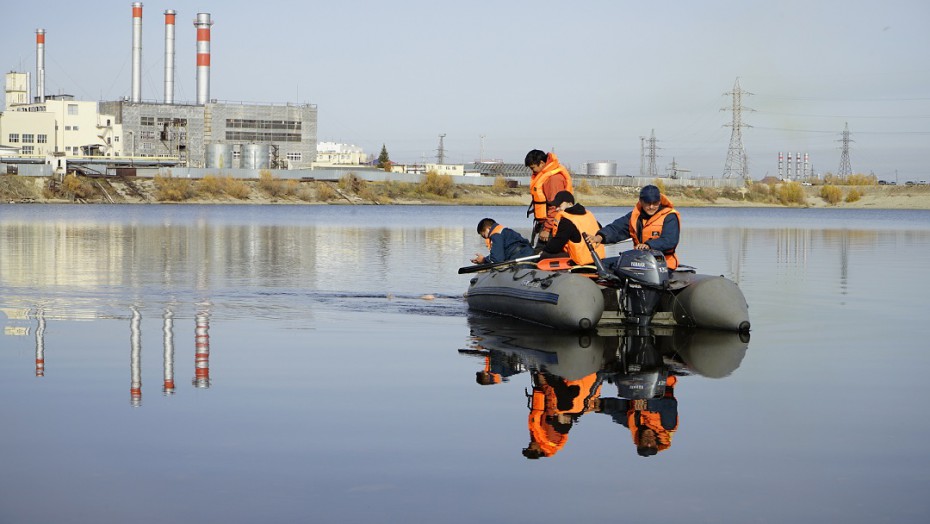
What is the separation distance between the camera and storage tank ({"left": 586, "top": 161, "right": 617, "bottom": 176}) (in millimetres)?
189625

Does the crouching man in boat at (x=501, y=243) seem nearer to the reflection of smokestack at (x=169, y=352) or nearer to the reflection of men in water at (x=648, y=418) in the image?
the reflection of smokestack at (x=169, y=352)

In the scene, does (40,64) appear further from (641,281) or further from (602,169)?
(641,281)

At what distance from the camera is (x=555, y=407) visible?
11898 millimetres

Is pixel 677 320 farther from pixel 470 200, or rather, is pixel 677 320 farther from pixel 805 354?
pixel 470 200

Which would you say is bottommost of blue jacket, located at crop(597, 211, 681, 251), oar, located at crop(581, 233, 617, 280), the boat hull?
the boat hull

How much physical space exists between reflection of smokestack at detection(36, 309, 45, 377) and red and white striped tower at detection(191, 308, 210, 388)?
5.87ft

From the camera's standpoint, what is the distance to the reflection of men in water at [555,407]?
10141 mm

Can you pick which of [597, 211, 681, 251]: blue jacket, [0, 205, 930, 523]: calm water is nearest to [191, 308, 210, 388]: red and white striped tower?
[0, 205, 930, 523]: calm water

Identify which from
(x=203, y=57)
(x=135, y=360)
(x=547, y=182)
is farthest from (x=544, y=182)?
(x=203, y=57)

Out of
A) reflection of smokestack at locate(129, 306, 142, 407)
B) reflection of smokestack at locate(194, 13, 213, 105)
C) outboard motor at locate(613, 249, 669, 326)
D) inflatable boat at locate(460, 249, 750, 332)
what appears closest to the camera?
reflection of smokestack at locate(129, 306, 142, 407)

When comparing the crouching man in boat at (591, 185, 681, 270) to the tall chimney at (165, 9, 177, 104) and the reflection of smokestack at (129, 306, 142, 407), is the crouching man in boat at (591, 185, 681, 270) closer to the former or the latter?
the reflection of smokestack at (129, 306, 142, 407)

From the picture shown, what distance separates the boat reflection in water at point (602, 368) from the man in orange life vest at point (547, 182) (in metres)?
1.88

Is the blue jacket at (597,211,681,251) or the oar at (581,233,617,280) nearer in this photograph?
the oar at (581,233,617,280)

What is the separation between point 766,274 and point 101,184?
3995 inches
